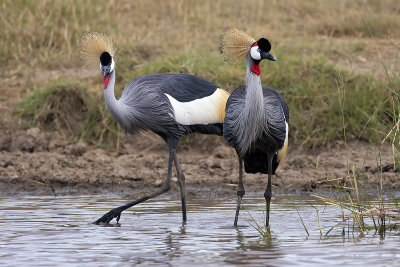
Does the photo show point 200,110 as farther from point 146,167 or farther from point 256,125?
point 146,167

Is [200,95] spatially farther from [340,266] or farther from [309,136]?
[340,266]

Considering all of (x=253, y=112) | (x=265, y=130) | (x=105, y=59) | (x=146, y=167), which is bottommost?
(x=146, y=167)

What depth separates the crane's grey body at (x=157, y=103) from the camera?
6340 millimetres

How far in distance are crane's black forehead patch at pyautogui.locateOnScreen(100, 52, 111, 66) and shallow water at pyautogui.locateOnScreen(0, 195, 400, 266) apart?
121cm

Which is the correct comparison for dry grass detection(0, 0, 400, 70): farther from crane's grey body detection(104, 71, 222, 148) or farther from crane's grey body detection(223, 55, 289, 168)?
crane's grey body detection(223, 55, 289, 168)

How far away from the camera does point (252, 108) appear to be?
560 cm

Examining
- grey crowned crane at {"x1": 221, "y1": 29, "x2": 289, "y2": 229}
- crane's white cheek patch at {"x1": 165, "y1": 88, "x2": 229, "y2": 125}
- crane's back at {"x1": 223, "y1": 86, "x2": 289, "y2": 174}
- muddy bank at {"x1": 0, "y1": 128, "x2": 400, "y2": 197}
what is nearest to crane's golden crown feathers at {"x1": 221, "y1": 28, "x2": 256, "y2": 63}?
grey crowned crane at {"x1": 221, "y1": 29, "x2": 289, "y2": 229}

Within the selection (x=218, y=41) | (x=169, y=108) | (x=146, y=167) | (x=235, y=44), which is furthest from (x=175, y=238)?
(x=218, y=41)

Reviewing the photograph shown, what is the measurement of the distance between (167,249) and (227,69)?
3.96m

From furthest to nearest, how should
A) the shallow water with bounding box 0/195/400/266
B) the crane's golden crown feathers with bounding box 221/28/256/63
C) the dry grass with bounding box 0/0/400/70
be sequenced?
1. the dry grass with bounding box 0/0/400/70
2. the crane's golden crown feathers with bounding box 221/28/256/63
3. the shallow water with bounding box 0/195/400/266

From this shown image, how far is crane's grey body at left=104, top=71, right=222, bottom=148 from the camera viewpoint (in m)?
6.34

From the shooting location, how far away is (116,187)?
7.61m

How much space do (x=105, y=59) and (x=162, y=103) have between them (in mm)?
579

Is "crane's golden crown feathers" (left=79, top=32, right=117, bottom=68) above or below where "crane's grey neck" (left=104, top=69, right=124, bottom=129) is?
above
